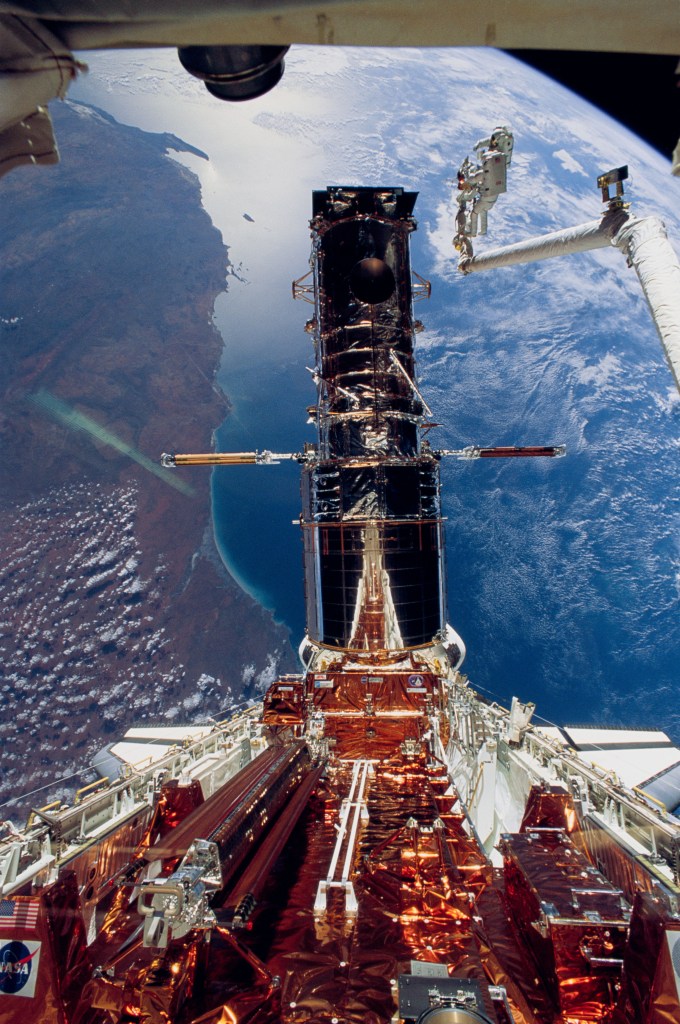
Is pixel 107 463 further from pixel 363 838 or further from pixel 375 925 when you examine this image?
pixel 375 925

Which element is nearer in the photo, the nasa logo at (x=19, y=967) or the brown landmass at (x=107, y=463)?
the nasa logo at (x=19, y=967)

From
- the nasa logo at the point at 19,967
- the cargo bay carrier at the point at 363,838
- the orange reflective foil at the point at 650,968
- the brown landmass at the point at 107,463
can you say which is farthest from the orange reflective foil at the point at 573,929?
the brown landmass at the point at 107,463

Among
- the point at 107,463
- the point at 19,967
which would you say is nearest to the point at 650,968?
the point at 19,967

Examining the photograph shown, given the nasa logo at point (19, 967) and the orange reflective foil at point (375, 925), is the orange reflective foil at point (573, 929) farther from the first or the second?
the nasa logo at point (19, 967)

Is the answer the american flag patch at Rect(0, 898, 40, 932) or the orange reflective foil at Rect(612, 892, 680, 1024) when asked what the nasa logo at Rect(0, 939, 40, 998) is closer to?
the american flag patch at Rect(0, 898, 40, 932)

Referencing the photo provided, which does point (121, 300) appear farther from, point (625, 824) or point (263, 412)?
point (625, 824)

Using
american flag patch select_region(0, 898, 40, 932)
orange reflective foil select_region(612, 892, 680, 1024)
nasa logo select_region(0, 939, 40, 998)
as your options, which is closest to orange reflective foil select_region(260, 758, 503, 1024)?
orange reflective foil select_region(612, 892, 680, 1024)

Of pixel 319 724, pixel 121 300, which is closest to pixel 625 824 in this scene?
pixel 319 724

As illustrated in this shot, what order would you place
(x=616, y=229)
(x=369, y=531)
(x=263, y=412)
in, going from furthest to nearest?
(x=263, y=412) → (x=369, y=531) → (x=616, y=229)
